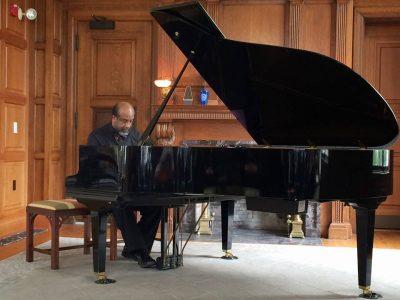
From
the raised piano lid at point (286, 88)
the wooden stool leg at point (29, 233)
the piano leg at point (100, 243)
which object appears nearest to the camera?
the raised piano lid at point (286, 88)

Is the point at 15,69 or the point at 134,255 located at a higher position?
the point at 15,69

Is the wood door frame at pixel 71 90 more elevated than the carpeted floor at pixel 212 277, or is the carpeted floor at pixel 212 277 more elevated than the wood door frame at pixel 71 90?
the wood door frame at pixel 71 90

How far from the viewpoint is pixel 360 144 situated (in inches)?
123

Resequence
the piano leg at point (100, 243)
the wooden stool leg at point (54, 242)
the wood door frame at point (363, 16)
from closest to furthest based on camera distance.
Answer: the piano leg at point (100, 243) → the wooden stool leg at point (54, 242) → the wood door frame at point (363, 16)

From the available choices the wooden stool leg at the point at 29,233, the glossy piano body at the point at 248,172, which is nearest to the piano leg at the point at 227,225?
the glossy piano body at the point at 248,172

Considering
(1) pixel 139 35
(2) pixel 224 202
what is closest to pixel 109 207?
(2) pixel 224 202

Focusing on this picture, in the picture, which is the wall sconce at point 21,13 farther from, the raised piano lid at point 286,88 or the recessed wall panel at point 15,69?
the raised piano lid at point 286,88

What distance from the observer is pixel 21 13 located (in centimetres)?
515

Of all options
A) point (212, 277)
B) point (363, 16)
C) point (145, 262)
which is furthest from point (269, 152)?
point (363, 16)

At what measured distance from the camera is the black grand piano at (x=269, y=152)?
A: 2.77m

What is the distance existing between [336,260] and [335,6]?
2.39 meters

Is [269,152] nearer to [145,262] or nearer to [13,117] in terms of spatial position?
[145,262]

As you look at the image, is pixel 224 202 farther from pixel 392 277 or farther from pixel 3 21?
pixel 3 21

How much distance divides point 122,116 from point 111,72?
192cm
